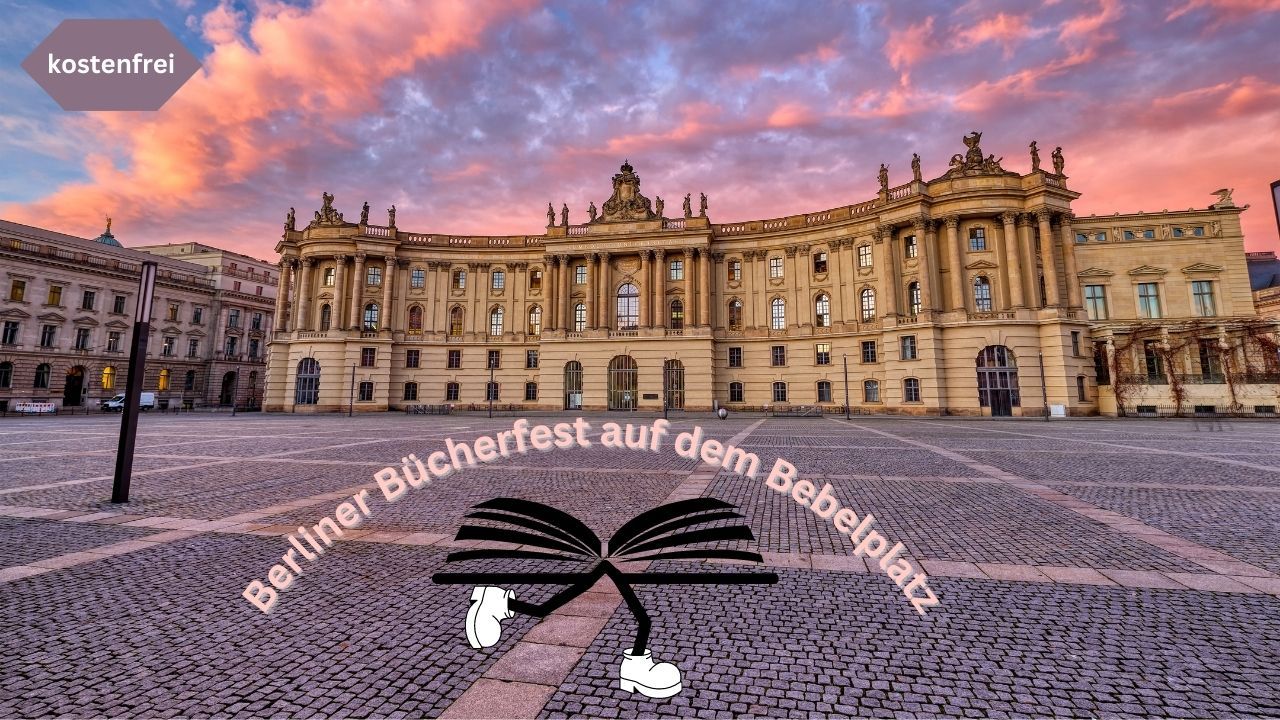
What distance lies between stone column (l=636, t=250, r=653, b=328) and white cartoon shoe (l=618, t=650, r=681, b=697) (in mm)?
40911

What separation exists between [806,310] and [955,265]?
1092 centimetres

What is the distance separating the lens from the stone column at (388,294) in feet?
155

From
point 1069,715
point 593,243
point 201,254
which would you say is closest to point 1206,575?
point 1069,715

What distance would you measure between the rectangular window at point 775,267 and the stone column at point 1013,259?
51.6 feet

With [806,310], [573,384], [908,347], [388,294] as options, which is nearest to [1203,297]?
[908,347]

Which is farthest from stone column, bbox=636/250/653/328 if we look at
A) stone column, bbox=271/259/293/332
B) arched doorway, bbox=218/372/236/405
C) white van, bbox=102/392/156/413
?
arched doorway, bbox=218/372/236/405

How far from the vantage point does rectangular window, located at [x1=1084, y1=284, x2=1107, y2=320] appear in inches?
1581

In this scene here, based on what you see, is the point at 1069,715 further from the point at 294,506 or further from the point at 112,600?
the point at 294,506

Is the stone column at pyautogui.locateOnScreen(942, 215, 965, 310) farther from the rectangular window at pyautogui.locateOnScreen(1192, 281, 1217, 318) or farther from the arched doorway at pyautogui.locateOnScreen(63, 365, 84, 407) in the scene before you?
the arched doorway at pyautogui.locateOnScreen(63, 365, 84, 407)

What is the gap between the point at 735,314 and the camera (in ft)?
149

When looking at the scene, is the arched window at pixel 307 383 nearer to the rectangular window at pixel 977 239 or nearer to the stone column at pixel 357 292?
the stone column at pixel 357 292

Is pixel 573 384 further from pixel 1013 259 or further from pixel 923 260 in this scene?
pixel 1013 259

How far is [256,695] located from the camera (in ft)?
9.02

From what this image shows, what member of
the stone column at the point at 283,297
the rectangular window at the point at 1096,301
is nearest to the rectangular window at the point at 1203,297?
the rectangular window at the point at 1096,301
